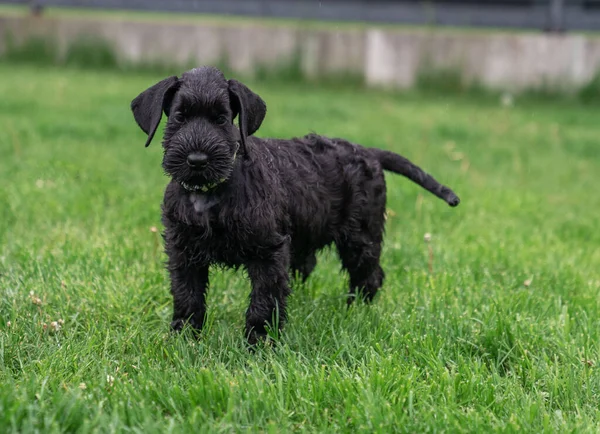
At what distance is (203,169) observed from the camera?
3172mm

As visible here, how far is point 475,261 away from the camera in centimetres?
496

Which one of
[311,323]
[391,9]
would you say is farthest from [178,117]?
→ [391,9]

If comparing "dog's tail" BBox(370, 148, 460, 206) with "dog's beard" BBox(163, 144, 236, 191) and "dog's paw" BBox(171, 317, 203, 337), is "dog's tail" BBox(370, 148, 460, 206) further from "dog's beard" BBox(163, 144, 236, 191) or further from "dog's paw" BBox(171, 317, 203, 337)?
"dog's paw" BBox(171, 317, 203, 337)

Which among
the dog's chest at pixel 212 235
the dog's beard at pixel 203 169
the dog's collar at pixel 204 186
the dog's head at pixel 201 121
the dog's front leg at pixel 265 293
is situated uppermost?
the dog's head at pixel 201 121

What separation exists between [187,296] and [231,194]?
0.61 m

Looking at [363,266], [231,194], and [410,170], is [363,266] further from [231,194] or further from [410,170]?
[231,194]

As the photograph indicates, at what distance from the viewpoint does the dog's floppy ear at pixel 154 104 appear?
3.38 metres

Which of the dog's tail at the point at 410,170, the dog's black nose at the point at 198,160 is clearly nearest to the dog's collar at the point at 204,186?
the dog's black nose at the point at 198,160

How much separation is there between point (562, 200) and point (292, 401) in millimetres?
5323

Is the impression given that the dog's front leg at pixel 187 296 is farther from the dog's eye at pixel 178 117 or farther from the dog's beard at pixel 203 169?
the dog's eye at pixel 178 117

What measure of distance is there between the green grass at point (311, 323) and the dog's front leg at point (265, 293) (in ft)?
0.40

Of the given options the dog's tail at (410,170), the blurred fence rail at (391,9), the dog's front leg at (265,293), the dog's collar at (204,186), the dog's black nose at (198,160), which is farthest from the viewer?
the blurred fence rail at (391,9)

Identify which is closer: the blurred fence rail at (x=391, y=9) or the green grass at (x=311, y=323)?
the green grass at (x=311, y=323)

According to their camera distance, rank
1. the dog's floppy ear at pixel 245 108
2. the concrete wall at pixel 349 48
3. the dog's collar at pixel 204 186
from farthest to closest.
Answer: the concrete wall at pixel 349 48 → the dog's floppy ear at pixel 245 108 → the dog's collar at pixel 204 186
